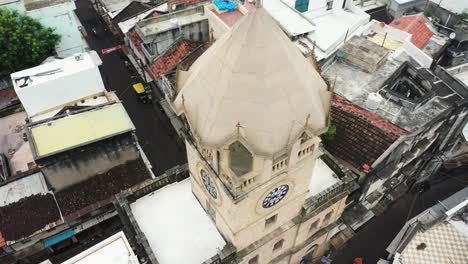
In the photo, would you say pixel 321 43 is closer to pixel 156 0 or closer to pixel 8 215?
pixel 156 0

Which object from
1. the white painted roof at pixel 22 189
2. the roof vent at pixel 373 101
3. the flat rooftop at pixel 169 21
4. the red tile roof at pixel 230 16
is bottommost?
the roof vent at pixel 373 101

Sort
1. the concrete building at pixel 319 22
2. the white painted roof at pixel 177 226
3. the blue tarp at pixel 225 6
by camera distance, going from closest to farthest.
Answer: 1. the white painted roof at pixel 177 226
2. the concrete building at pixel 319 22
3. the blue tarp at pixel 225 6

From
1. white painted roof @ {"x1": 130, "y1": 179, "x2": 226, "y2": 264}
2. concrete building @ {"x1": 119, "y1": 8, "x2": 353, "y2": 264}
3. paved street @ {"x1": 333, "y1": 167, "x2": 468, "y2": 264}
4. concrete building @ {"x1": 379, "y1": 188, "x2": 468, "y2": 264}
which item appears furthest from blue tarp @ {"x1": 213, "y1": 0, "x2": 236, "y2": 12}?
concrete building @ {"x1": 379, "y1": 188, "x2": 468, "y2": 264}

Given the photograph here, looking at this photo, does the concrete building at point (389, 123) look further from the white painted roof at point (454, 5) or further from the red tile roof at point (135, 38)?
the red tile roof at point (135, 38)

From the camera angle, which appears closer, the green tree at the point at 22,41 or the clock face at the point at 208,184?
the clock face at the point at 208,184

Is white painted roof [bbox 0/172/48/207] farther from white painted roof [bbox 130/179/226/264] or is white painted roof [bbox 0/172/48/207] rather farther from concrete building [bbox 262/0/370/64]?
concrete building [bbox 262/0/370/64]

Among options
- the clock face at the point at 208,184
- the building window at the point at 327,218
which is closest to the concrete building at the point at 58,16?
the clock face at the point at 208,184
